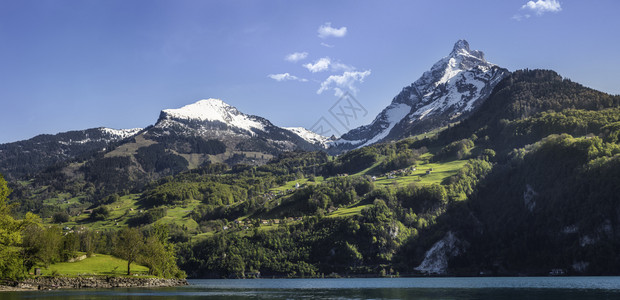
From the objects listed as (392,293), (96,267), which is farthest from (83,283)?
(392,293)

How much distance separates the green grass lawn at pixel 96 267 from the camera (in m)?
106

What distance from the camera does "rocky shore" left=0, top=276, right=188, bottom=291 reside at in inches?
3686

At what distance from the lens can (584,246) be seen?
165 meters

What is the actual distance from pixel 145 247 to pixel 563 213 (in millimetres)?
147260

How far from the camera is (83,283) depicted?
4126 inches

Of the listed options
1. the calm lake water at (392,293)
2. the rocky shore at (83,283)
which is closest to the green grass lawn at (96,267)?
the rocky shore at (83,283)

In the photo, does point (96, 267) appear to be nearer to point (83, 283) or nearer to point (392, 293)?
point (83, 283)

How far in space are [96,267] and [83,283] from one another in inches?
459

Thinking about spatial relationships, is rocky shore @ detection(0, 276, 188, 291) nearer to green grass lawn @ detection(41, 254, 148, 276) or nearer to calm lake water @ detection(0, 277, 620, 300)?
green grass lawn @ detection(41, 254, 148, 276)

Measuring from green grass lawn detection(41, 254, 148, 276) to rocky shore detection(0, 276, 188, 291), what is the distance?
6.62 ft

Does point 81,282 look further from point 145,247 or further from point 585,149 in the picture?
point 585,149

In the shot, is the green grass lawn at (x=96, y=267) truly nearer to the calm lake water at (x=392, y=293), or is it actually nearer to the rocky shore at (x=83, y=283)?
the rocky shore at (x=83, y=283)

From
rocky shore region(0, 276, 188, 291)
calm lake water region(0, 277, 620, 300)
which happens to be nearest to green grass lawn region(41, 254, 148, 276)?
rocky shore region(0, 276, 188, 291)

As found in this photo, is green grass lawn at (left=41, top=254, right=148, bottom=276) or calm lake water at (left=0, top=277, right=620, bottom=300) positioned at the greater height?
green grass lawn at (left=41, top=254, right=148, bottom=276)
